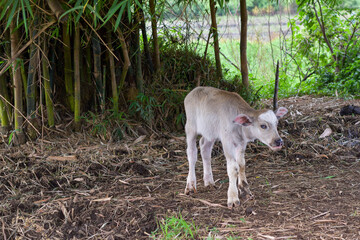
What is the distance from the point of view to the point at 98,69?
5406 millimetres

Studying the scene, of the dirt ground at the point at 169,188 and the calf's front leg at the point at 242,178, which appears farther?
the calf's front leg at the point at 242,178

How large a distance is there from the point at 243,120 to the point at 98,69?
2.43 m

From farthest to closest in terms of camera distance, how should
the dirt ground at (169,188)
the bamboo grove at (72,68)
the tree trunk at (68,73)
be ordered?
the tree trunk at (68,73) < the bamboo grove at (72,68) < the dirt ground at (169,188)

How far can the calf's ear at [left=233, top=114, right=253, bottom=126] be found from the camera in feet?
11.8

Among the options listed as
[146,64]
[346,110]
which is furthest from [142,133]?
[346,110]

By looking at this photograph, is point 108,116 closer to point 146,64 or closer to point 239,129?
point 146,64

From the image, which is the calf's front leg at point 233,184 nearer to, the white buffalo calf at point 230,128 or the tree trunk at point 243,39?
the white buffalo calf at point 230,128

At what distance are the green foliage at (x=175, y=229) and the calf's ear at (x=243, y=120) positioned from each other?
2.96ft

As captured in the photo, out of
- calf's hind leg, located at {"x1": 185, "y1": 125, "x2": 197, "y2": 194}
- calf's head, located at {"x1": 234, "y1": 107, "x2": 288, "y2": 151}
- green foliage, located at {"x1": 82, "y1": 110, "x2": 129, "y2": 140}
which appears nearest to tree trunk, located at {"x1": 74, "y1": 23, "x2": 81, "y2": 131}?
green foliage, located at {"x1": 82, "y1": 110, "x2": 129, "y2": 140}

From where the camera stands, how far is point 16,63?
498cm

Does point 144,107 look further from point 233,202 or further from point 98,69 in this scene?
point 233,202

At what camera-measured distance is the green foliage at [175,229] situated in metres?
3.12

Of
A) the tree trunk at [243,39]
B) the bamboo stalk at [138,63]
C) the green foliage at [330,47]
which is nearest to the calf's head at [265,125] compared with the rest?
the bamboo stalk at [138,63]

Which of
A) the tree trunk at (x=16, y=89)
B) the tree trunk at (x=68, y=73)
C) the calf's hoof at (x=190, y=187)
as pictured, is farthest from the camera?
the tree trunk at (x=68, y=73)
